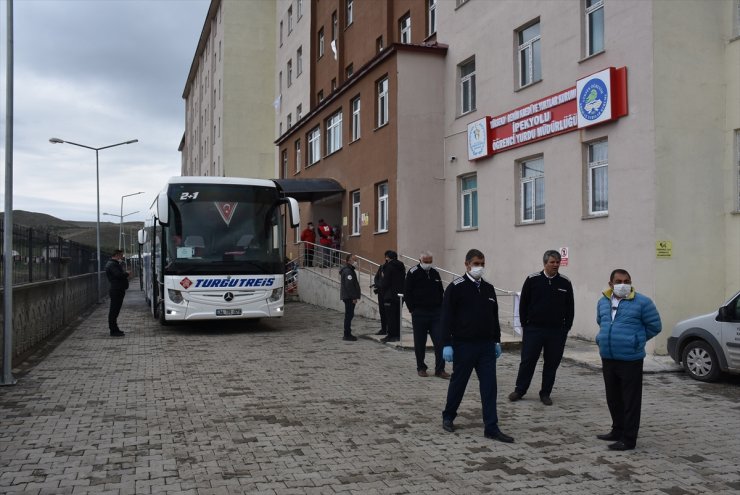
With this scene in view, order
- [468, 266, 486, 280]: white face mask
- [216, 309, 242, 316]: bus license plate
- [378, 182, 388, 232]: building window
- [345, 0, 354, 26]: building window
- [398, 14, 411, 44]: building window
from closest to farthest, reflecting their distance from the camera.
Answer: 1. [468, 266, 486, 280]: white face mask
2. [216, 309, 242, 316]: bus license plate
3. [378, 182, 388, 232]: building window
4. [398, 14, 411, 44]: building window
5. [345, 0, 354, 26]: building window

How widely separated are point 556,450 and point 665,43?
9.60m

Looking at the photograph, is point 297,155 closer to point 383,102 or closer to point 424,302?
point 383,102

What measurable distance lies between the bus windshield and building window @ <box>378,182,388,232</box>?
24.2 ft

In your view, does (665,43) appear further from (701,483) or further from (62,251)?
(62,251)

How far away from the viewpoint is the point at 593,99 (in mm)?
14539

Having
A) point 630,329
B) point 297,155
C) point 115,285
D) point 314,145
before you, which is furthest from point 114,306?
point 297,155

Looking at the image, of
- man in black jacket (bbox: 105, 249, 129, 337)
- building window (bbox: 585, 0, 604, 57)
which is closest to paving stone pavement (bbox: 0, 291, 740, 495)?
man in black jacket (bbox: 105, 249, 129, 337)

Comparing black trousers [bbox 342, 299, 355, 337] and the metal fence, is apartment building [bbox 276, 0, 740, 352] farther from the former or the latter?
the metal fence

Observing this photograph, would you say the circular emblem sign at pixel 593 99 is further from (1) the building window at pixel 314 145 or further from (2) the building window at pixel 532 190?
(1) the building window at pixel 314 145

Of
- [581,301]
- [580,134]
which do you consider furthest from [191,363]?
[580,134]

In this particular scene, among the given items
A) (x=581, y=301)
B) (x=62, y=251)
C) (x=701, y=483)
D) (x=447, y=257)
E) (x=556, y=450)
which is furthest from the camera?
(x=447, y=257)

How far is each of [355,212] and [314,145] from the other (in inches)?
271

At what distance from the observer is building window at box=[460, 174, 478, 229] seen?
19.8 meters

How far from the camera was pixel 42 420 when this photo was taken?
750 cm
